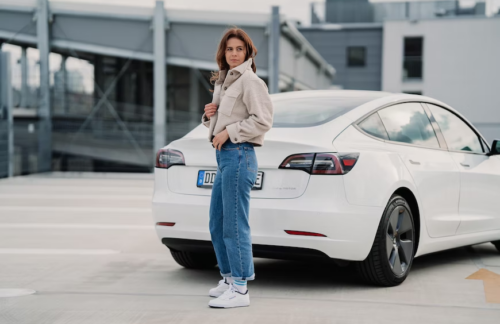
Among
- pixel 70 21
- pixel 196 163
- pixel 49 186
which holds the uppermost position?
pixel 70 21

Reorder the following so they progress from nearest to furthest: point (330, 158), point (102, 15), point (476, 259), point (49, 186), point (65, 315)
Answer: point (65, 315)
point (330, 158)
point (476, 259)
point (49, 186)
point (102, 15)

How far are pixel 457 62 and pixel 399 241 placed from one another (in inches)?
1533

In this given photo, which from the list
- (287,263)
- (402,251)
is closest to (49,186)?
(287,263)

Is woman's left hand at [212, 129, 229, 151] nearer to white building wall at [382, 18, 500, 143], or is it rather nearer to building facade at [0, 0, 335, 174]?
building facade at [0, 0, 335, 174]

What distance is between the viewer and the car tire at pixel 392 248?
5051mm

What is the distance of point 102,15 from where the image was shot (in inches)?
923

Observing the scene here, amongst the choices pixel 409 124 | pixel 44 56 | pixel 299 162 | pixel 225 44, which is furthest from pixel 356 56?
pixel 225 44

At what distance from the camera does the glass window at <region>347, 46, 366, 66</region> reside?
152 feet

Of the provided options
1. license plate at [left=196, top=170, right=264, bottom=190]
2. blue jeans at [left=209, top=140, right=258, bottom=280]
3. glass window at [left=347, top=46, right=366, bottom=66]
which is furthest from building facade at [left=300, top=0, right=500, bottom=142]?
blue jeans at [left=209, top=140, right=258, bottom=280]

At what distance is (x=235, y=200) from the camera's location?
14.9 feet

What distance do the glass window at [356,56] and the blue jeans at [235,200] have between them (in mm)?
42728

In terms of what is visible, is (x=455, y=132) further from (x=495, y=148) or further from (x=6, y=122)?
(x=6, y=122)

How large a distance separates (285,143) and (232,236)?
72 centimetres

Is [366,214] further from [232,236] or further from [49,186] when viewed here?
[49,186]
